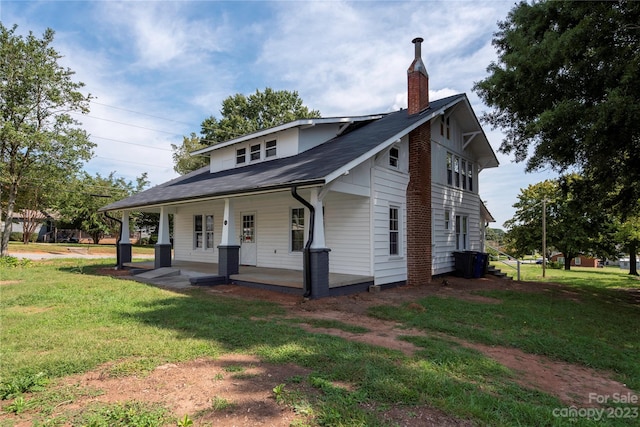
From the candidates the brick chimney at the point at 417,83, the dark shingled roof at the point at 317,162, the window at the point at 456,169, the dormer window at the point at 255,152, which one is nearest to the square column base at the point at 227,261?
the dark shingled roof at the point at 317,162

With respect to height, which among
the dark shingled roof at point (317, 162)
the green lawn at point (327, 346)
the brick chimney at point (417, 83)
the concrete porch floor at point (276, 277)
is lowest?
the green lawn at point (327, 346)

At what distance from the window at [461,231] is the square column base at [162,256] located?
11.4 meters

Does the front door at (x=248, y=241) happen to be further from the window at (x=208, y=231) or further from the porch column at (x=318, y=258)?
the porch column at (x=318, y=258)

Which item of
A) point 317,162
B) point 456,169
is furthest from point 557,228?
point 317,162

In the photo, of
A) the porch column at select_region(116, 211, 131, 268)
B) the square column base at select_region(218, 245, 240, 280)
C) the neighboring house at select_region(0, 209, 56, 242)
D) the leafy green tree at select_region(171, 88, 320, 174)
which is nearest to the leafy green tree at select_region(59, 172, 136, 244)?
the neighboring house at select_region(0, 209, 56, 242)

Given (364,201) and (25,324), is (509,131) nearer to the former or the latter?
(364,201)

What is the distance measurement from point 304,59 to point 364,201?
746cm

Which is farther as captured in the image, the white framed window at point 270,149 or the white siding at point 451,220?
the white framed window at point 270,149

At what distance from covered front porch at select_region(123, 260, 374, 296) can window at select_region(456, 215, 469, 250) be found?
6.80 metres

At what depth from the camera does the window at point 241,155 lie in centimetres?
1491

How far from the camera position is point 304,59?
14.6 m

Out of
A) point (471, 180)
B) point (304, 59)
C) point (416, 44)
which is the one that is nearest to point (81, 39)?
point (304, 59)

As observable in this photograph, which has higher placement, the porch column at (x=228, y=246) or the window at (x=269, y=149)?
the window at (x=269, y=149)

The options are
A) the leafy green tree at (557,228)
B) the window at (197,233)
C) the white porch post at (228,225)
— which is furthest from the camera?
the leafy green tree at (557,228)
